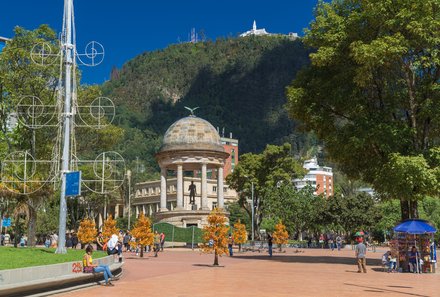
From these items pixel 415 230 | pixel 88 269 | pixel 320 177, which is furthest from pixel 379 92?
pixel 320 177

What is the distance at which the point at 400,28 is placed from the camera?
27406mm

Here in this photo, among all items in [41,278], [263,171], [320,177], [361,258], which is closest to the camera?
[41,278]

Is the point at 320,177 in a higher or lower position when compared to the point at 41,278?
higher

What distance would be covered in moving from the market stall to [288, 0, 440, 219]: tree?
1689 mm

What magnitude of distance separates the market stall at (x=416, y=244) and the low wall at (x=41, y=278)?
14475 mm

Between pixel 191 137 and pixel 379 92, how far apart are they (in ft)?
105

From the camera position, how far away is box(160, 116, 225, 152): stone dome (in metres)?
58.4

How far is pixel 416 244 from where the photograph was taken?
1017 inches

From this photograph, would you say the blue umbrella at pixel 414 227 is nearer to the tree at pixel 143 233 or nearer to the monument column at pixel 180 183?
the tree at pixel 143 233

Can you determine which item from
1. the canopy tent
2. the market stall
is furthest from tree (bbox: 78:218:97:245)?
the canopy tent

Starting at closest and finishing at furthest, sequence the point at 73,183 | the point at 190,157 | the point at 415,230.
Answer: the point at 73,183 < the point at 415,230 < the point at 190,157

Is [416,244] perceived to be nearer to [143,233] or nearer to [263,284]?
[263,284]

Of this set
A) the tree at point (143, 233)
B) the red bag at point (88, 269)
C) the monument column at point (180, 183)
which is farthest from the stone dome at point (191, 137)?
the red bag at point (88, 269)

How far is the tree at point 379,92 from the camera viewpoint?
26250 millimetres
